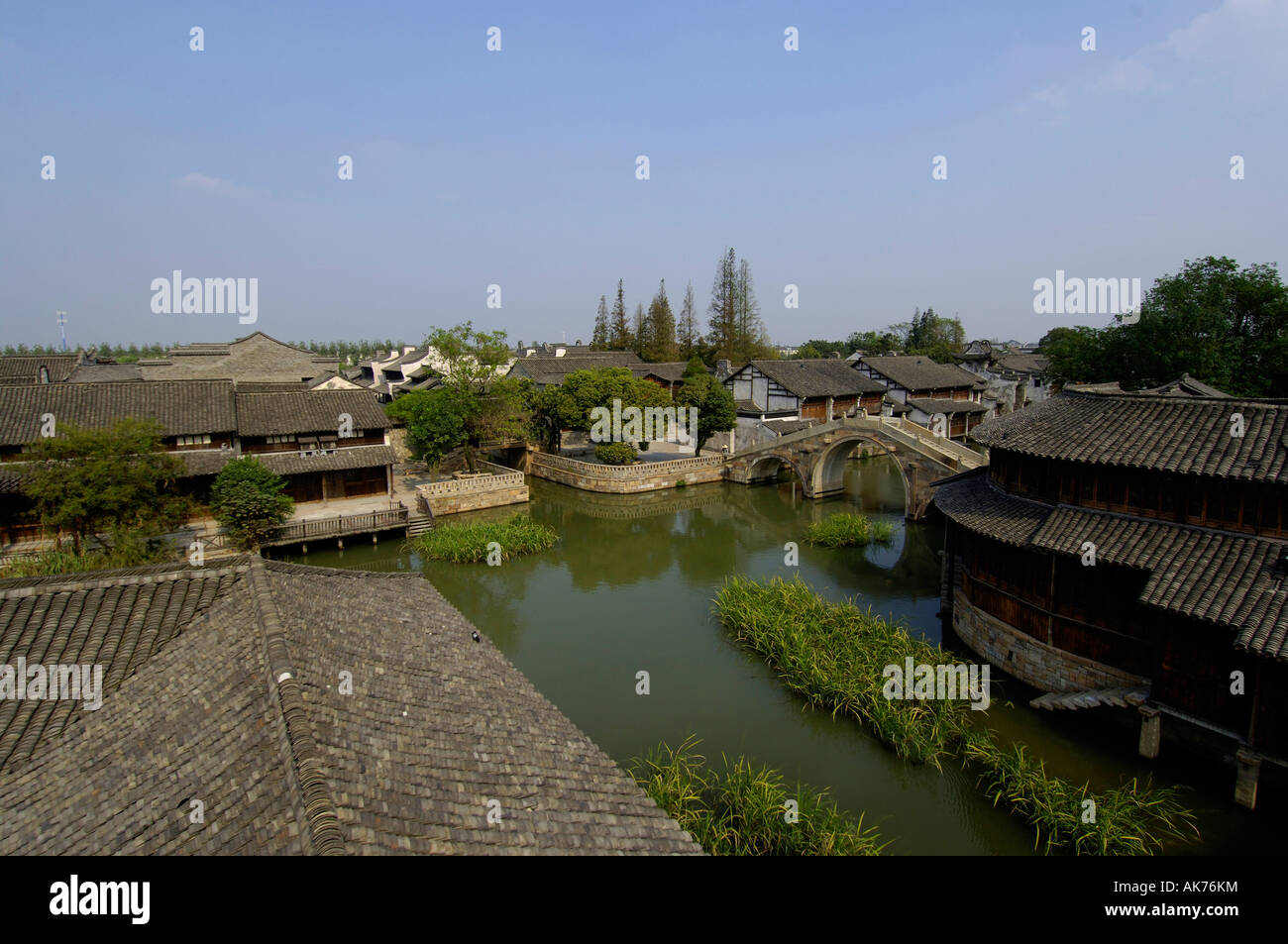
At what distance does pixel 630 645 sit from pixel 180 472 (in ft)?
50.4

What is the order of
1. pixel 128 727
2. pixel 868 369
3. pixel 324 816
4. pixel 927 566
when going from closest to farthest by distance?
pixel 324 816, pixel 128 727, pixel 927 566, pixel 868 369

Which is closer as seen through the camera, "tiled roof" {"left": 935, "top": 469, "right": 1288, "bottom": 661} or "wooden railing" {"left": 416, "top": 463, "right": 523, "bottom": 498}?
"tiled roof" {"left": 935, "top": 469, "right": 1288, "bottom": 661}

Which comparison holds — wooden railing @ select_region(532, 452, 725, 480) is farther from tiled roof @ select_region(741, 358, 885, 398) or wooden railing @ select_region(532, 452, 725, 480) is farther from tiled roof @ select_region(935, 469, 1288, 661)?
tiled roof @ select_region(935, 469, 1288, 661)

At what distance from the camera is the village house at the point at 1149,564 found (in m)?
9.92

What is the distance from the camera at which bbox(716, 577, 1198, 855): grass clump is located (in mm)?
9758

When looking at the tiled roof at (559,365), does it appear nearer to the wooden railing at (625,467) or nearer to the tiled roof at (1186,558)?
the wooden railing at (625,467)

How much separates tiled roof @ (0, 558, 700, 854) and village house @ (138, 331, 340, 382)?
116 ft

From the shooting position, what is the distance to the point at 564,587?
848 inches

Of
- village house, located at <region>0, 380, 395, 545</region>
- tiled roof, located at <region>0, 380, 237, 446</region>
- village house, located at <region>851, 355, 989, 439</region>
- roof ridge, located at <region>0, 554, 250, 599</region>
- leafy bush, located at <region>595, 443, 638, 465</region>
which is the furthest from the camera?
village house, located at <region>851, 355, 989, 439</region>

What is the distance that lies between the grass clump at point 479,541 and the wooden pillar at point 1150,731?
18.3 meters

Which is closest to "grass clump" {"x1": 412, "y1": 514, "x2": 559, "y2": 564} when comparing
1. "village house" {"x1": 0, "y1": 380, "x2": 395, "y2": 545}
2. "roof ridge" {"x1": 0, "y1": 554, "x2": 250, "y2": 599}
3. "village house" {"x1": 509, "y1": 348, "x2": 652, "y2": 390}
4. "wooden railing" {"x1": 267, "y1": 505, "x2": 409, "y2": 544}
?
"wooden railing" {"x1": 267, "y1": 505, "x2": 409, "y2": 544}

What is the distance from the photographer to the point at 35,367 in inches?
1435
